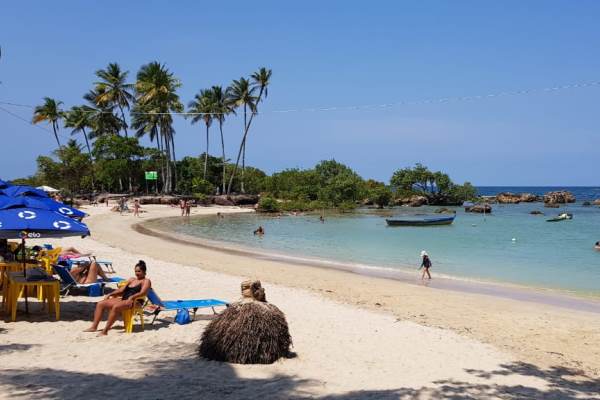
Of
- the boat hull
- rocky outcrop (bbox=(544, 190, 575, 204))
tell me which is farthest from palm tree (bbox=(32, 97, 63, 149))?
rocky outcrop (bbox=(544, 190, 575, 204))

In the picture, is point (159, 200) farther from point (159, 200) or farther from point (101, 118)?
point (101, 118)

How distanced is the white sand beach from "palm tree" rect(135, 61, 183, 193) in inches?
1993

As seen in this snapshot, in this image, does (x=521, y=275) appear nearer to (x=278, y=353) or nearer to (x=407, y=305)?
(x=407, y=305)

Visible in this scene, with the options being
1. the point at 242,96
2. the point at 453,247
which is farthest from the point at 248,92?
the point at 453,247

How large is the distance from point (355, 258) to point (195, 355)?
18.0 meters

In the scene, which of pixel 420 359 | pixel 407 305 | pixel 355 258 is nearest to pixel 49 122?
pixel 355 258

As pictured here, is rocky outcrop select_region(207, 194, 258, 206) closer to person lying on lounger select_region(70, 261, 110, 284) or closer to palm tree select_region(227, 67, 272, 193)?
palm tree select_region(227, 67, 272, 193)

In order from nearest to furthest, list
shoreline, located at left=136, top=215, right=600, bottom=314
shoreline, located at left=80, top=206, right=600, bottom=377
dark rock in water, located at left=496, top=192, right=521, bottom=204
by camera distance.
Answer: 1. shoreline, located at left=80, top=206, right=600, bottom=377
2. shoreline, located at left=136, top=215, right=600, bottom=314
3. dark rock in water, located at left=496, top=192, right=521, bottom=204

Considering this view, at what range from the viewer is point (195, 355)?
23.3 ft

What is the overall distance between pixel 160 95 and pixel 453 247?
41013mm

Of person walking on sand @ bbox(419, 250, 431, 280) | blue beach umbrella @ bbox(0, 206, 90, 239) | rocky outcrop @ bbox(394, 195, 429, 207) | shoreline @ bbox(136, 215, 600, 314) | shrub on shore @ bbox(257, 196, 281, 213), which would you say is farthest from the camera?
rocky outcrop @ bbox(394, 195, 429, 207)

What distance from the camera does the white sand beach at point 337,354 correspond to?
228 inches

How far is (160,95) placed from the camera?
200ft

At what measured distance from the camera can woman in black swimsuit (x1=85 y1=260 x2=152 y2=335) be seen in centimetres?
809
